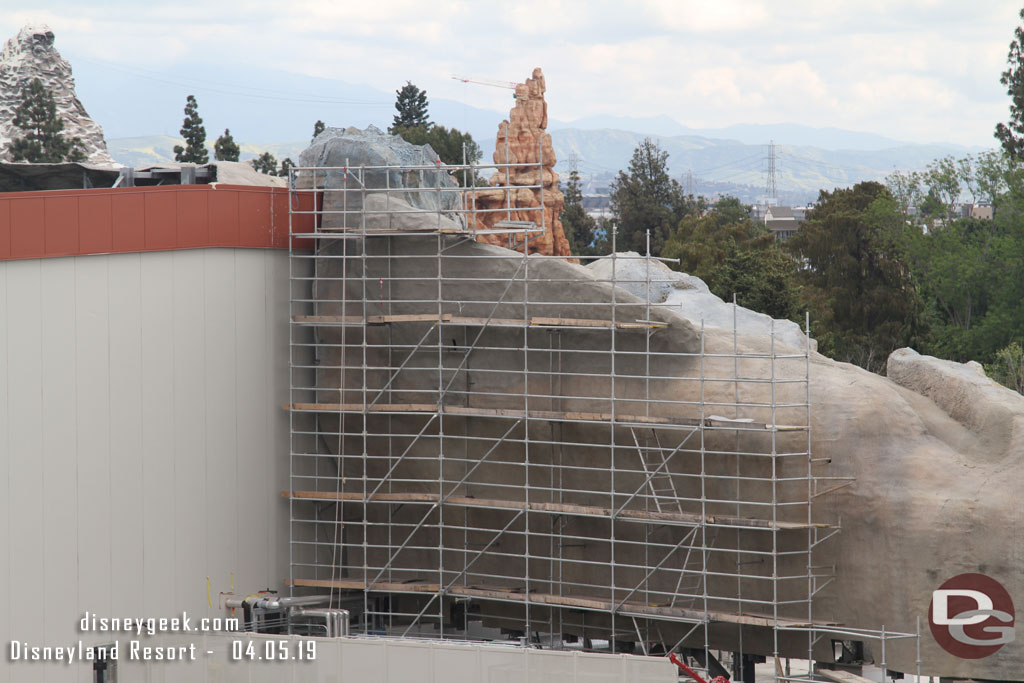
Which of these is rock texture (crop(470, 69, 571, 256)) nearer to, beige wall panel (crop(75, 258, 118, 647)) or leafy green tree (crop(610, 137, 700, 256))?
beige wall panel (crop(75, 258, 118, 647))

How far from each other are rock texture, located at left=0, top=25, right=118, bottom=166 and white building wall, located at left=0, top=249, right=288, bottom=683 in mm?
60050

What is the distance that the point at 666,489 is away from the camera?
18.7 m

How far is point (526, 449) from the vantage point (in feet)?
61.7

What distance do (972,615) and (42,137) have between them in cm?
5740

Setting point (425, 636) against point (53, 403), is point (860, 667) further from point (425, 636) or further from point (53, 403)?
point (53, 403)

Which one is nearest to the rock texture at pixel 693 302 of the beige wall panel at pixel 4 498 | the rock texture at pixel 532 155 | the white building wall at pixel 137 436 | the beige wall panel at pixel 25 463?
the white building wall at pixel 137 436

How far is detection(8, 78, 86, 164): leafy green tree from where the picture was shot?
6088 centimetres

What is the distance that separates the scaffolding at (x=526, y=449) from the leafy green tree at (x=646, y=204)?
48.3 metres

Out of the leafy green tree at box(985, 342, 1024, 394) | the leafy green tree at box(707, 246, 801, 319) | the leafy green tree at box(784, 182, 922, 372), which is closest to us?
the leafy green tree at box(985, 342, 1024, 394)

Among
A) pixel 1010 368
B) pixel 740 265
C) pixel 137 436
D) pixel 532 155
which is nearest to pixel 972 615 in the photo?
pixel 137 436

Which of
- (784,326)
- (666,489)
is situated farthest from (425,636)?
(784,326)

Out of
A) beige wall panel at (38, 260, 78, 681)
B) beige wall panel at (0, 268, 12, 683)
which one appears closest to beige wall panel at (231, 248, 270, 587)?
beige wall panel at (38, 260, 78, 681)

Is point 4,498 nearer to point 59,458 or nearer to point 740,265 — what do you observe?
point 59,458

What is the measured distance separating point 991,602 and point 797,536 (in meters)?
2.69
